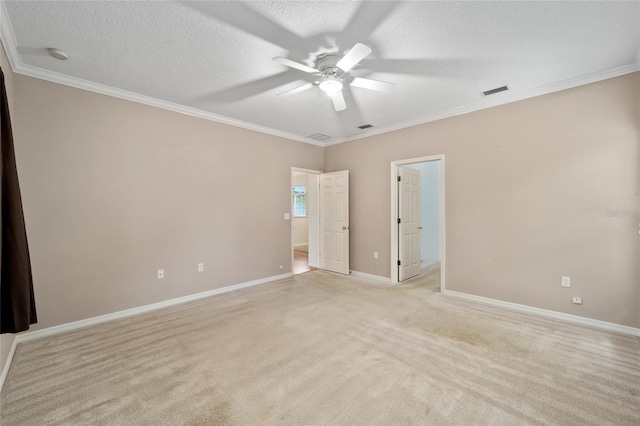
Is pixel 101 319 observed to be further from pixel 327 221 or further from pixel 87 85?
pixel 327 221

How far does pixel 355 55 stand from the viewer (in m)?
2.12

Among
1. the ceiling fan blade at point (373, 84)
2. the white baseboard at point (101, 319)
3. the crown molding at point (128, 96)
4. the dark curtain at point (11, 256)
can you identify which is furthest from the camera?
the crown molding at point (128, 96)

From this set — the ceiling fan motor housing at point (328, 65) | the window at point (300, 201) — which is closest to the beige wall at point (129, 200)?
the ceiling fan motor housing at point (328, 65)

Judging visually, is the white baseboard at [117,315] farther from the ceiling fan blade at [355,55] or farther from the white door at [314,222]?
the ceiling fan blade at [355,55]

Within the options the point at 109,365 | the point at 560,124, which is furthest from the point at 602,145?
the point at 109,365

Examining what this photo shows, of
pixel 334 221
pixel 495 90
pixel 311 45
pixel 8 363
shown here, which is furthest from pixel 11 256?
pixel 495 90

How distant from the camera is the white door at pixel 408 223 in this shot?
476 cm

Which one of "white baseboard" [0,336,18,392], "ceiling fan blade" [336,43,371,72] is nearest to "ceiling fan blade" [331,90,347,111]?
"ceiling fan blade" [336,43,371,72]

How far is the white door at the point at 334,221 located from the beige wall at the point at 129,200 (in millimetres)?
1355

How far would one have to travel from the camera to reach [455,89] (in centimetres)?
328

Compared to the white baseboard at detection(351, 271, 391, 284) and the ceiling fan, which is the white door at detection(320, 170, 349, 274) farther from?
the ceiling fan

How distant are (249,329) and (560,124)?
4.27 metres

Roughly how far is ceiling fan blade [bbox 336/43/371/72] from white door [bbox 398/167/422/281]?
2.80 meters

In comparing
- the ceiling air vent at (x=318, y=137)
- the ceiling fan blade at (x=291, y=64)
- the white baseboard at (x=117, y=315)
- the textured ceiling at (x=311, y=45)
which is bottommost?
the white baseboard at (x=117, y=315)
